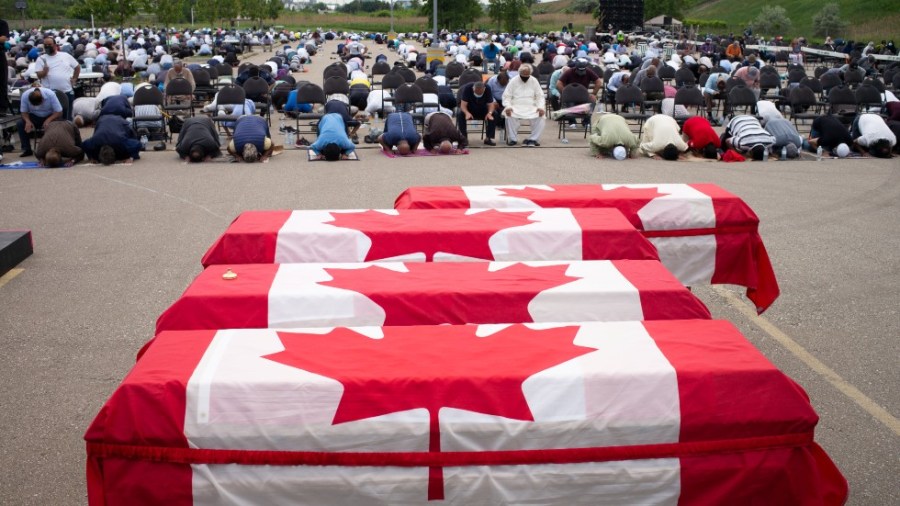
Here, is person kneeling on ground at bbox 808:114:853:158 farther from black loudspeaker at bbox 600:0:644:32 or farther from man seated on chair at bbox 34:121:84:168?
black loudspeaker at bbox 600:0:644:32

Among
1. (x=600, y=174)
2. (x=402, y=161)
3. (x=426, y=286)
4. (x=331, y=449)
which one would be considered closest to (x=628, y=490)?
(x=331, y=449)

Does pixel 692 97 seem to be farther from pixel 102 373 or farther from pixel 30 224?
pixel 102 373

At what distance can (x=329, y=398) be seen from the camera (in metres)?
3.59

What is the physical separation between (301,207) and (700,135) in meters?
7.58

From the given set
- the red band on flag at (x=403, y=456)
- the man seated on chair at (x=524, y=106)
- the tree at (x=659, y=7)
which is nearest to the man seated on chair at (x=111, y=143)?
the man seated on chair at (x=524, y=106)

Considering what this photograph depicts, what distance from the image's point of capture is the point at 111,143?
14578mm

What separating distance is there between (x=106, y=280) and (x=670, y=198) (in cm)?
519

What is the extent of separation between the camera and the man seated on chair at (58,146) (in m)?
14.4

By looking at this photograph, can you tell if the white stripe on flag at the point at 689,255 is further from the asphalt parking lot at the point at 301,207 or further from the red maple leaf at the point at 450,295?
the red maple leaf at the point at 450,295

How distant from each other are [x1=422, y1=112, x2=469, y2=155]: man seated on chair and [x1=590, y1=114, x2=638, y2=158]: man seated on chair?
2.33m

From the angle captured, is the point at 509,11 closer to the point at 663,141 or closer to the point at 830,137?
the point at 830,137

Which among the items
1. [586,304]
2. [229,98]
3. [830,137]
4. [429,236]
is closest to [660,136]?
[830,137]

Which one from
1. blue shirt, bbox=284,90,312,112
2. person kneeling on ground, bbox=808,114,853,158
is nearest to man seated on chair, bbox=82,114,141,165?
blue shirt, bbox=284,90,312,112

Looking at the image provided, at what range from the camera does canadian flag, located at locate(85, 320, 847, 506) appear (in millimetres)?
3531
